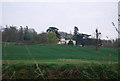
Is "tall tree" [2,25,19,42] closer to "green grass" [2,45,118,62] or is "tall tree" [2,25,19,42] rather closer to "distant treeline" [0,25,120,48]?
"distant treeline" [0,25,120,48]

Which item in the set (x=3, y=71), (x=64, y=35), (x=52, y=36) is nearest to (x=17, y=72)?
(x=3, y=71)

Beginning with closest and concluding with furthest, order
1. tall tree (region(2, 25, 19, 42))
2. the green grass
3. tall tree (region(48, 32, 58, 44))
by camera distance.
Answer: the green grass < tall tree (region(2, 25, 19, 42)) < tall tree (region(48, 32, 58, 44))

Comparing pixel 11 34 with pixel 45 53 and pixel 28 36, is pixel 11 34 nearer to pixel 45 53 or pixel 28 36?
pixel 28 36

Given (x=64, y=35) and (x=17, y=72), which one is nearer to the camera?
(x=17, y=72)

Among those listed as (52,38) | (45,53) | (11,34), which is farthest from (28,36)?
(52,38)

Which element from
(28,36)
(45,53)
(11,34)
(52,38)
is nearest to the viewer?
(11,34)

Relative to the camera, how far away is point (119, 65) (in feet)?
22.1

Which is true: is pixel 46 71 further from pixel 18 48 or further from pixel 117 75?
pixel 18 48

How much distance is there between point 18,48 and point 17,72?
6826 millimetres

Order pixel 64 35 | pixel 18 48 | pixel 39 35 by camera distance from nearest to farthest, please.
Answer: pixel 18 48 < pixel 39 35 < pixel 64 35

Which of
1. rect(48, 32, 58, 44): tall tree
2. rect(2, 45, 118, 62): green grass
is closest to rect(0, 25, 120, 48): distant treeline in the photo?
rect(48, 32, 58, 44): tall tree

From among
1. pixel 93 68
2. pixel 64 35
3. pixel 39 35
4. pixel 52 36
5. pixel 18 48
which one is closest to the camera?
pixel 93 68

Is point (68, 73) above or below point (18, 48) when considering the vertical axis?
below

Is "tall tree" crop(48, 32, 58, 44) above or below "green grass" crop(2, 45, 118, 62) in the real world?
above
